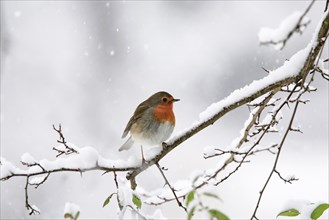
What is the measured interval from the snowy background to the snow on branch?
571 centimetres

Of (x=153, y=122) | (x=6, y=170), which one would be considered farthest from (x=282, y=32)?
(x=153, y=122)

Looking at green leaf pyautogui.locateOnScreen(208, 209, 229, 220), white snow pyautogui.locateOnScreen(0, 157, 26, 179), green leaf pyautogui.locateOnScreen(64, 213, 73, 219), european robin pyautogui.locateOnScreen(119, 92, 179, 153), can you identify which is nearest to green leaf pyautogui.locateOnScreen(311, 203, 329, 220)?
green leaf pyautogui.locateOnScreen(208, 209, 229, 220)

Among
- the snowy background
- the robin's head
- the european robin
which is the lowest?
the european robin

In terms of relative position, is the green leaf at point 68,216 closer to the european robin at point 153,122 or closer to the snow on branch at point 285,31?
the snow on branch at point 285,31

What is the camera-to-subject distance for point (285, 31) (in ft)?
3.60

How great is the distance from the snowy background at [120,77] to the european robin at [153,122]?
384cm

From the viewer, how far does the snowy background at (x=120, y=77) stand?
340 inches

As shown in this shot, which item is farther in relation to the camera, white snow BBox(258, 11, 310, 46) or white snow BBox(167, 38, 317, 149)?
white snow BBox(167, 38, 317, 149)

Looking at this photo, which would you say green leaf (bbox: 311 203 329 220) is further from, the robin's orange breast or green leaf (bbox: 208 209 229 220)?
the robin's orange breast

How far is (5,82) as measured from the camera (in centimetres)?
1199

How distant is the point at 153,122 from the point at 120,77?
869 cm

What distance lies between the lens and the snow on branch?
3.53 ft

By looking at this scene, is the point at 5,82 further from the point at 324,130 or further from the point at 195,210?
the point at 195,210

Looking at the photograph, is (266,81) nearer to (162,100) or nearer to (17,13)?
(162,100)
